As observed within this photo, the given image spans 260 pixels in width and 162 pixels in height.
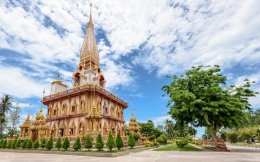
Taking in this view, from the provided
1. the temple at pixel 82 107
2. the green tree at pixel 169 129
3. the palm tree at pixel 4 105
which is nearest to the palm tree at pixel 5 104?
the palm tree at pixel 4 105

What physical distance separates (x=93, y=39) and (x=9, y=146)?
26184mm

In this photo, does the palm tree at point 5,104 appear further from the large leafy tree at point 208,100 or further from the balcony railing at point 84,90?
the large leafy tree at point 208,100

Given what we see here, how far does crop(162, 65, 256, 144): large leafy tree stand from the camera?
67.5 feet

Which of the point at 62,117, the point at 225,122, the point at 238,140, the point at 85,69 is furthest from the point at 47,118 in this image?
the point at 238,140

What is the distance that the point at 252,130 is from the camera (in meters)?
51.3

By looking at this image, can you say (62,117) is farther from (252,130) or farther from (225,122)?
(252,130)

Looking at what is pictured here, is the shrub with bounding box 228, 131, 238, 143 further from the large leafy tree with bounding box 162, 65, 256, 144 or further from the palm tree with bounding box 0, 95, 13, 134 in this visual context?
the palm tree with bounding box 0, 95, 13, 134

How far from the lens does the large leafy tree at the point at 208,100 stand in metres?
20.6

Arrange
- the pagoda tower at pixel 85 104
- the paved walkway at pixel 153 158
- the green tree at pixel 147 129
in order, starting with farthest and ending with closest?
1. the green tree at pixel 147 129
2. the pagoda tower at pixel 85 104
3. the paved walkway at pixel 153 158

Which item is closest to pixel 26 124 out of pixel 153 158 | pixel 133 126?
pixel 133 126

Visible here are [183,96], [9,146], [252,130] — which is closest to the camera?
[183,96]

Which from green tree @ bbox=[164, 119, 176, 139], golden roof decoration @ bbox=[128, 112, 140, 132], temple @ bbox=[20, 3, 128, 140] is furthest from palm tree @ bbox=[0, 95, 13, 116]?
green tree @ bbox=[164, 119, 176, 139]

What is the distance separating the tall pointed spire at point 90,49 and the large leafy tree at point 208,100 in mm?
21829

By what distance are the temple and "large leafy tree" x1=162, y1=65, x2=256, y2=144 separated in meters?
10.2
